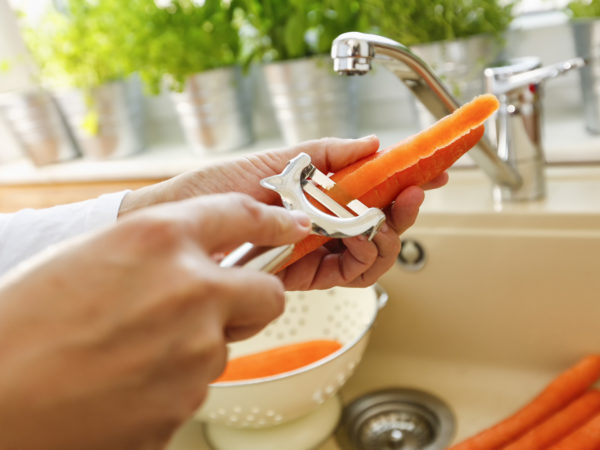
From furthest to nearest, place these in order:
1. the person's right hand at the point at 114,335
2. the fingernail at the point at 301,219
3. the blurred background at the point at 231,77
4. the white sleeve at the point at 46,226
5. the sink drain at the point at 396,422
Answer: the blurred background at the point at 231,77 → the sink drain at the point at 396,422 → the white sleeve at the point at 46,226 → the fingernail at the point at 301,219 → the person's right hand at the point at 114,335

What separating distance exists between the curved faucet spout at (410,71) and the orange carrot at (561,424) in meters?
0.26

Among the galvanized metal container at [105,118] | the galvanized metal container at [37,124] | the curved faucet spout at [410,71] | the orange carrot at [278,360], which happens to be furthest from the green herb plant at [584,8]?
the galvanized metal container at [37,124]

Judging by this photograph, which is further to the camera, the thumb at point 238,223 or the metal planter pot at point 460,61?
the metal planter pot at point 460,61

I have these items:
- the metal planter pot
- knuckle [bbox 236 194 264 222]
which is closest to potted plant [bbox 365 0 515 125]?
the metal planter pot

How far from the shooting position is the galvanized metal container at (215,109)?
3.46 ft

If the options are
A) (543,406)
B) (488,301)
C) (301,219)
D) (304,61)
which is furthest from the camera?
(304,61)

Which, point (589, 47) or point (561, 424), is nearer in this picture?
point (561, 424)

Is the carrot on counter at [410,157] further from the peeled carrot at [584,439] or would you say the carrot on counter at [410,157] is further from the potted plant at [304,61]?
the potted plant at [304,61]

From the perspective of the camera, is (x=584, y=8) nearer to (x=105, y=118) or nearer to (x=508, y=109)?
(x=508, y=109)

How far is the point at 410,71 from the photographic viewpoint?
60 centimetres

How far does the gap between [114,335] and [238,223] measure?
3.4 inches

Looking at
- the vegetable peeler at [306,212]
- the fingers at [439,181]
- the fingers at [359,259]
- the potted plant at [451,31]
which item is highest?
the potted plant at [451,31]

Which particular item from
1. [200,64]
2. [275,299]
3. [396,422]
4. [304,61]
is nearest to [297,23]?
[304,61]

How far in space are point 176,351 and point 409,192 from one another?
0.95 ft
